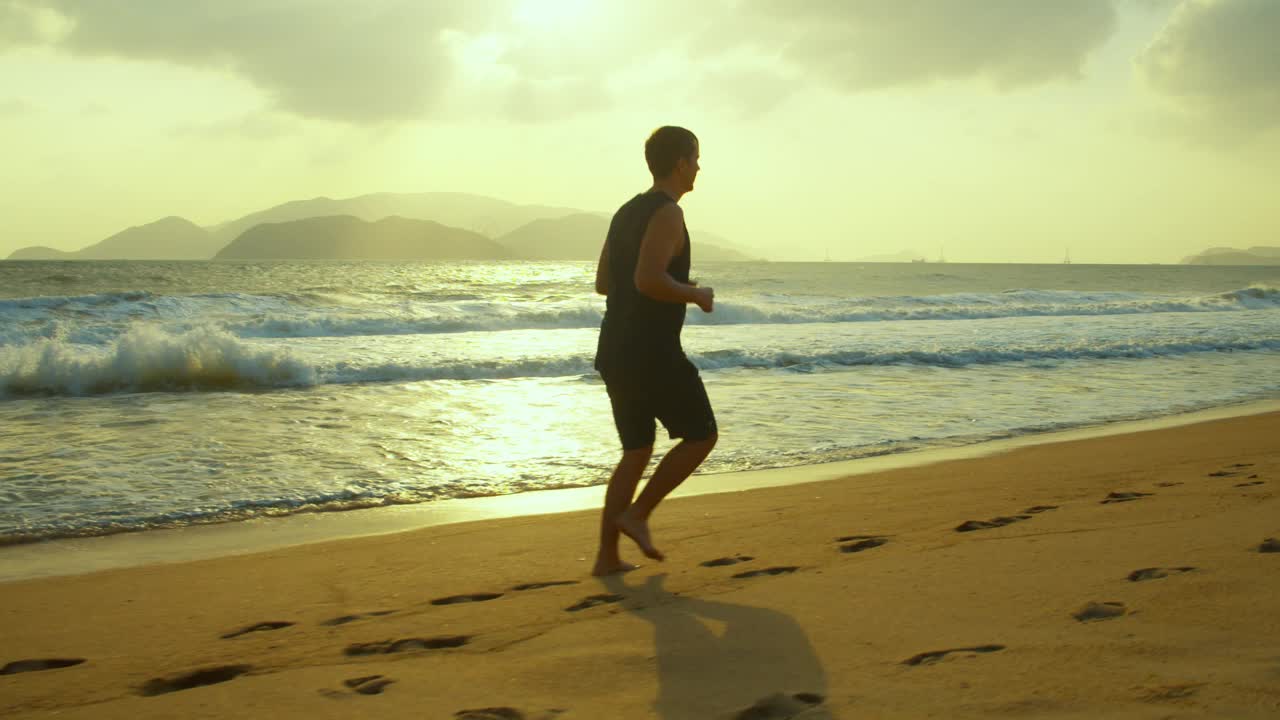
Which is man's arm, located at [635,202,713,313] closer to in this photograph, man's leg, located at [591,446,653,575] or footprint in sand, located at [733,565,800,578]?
man's leg, located at [591,446,653,575]

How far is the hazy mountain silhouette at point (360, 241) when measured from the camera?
441ft

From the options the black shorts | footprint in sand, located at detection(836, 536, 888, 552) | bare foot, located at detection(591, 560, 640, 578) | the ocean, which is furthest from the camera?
the ocean

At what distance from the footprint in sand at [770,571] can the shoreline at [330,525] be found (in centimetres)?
172

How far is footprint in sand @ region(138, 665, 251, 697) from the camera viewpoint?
2.55 metres

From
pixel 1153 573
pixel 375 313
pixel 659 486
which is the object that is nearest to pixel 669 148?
pixel 659 486

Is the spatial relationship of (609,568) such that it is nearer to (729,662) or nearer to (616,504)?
(616,504)

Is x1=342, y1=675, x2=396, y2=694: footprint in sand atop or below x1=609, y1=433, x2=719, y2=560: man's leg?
below

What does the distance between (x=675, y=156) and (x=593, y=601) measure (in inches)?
62.4

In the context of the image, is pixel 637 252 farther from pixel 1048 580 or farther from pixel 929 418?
pixel 929 418

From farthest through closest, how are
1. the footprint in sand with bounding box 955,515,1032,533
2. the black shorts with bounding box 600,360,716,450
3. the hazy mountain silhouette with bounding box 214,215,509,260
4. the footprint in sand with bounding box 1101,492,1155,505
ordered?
1. the hazy mountain silhouette with bounding box 214,215,509,260
2. the footprint in sand with bounding box 1101,492,1155,505
3. the footprint in sand with bounding box 955,515,1032,533
4. the black shorts with bounding box 600,360,716,450

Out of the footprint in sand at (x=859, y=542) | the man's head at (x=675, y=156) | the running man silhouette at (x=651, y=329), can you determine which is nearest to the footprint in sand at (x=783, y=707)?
the running man silhouette at (x=651, y=329)

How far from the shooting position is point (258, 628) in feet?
10.0

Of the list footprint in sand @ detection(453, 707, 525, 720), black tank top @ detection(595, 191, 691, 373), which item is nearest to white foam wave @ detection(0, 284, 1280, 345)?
black tank top @ detection(595, 191, 691, 373)

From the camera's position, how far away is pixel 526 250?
7151 inches
